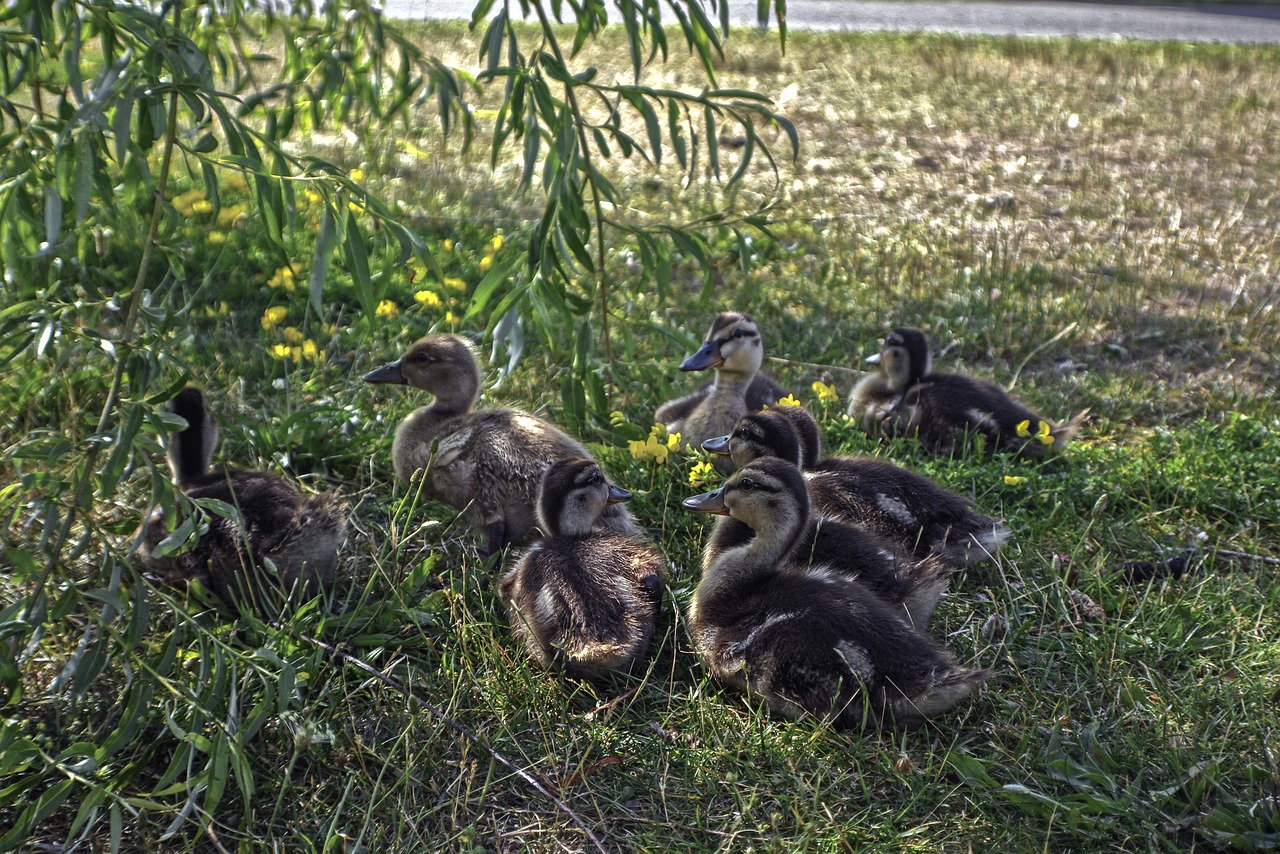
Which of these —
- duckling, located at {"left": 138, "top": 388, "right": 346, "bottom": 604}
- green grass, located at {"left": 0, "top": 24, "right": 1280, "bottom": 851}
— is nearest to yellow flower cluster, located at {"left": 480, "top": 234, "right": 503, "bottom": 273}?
green grass, located at {"left": 0, "top": 24, "right": 1280, "bottom": 851}

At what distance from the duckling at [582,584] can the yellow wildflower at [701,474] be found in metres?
0.40

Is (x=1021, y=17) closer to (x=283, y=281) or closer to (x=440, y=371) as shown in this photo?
(x=283, y=281)

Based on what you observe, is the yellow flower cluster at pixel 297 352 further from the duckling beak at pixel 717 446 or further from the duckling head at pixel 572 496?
the duckling beak at pixel 717 446

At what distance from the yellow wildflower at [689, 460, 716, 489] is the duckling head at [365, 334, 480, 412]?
1.03 meters

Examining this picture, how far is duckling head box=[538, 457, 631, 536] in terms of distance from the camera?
3920 millimetres

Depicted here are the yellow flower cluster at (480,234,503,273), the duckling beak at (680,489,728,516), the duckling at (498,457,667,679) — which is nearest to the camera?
the duckling at (498,457,667,679)

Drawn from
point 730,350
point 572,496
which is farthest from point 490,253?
point 572,496

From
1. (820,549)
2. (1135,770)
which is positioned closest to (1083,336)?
(820,549)

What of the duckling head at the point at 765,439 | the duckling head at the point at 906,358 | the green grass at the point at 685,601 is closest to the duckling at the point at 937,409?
the duckling head at the point at 906,358

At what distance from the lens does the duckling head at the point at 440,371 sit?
185 inches

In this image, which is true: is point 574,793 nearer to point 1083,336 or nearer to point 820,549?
point 820,549

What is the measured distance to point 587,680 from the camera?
3.57 meters

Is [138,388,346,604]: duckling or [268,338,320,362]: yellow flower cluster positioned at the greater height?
[268,338,320,362]: yellow flower cluster

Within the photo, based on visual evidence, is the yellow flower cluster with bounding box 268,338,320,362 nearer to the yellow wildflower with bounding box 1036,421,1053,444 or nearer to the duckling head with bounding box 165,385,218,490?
the duckling head with bounding box 165,385,218,490
